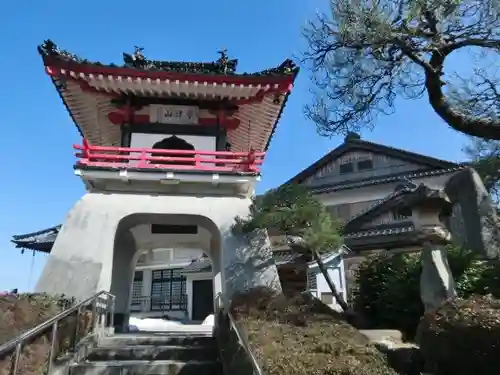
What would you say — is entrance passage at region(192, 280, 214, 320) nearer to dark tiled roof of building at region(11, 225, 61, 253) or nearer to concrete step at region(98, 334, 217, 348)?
dark tiled roof of building at region(11, 225, 61, 253)

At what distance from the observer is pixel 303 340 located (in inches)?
261

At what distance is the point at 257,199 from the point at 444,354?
609cm

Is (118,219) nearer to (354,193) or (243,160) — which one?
(243,160)

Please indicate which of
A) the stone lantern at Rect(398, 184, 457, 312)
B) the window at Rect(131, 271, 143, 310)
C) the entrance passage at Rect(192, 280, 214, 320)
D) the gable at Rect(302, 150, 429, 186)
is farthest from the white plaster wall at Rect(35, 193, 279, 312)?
the window at Rect(131, 271, 143, 310)

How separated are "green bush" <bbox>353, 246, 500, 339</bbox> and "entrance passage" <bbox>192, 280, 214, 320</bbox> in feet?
66.5

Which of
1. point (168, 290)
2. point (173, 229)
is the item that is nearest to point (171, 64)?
point (173, 229)

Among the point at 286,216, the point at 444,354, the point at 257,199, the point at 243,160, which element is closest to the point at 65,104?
the point at 243,160

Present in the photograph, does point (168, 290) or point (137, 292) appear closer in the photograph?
point (168, 290)

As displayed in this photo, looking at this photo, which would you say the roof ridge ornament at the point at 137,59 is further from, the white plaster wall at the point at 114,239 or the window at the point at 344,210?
the window at the point at 344,210

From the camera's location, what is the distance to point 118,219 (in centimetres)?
1154

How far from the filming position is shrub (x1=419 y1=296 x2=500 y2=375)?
5.03 meters

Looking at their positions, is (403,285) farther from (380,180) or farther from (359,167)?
(359,167)

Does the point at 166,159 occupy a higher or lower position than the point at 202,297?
higher

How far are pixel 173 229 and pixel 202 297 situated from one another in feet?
54.9
